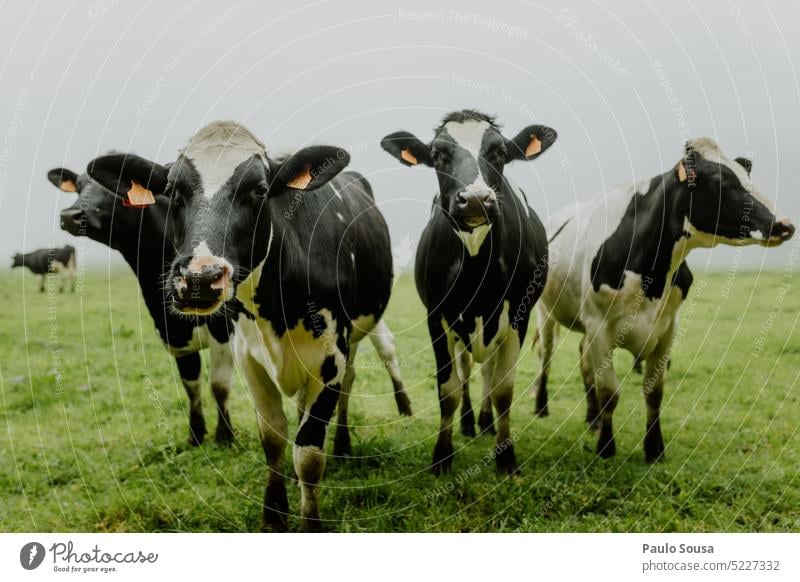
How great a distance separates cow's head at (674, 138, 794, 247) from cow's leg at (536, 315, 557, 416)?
2.21 m

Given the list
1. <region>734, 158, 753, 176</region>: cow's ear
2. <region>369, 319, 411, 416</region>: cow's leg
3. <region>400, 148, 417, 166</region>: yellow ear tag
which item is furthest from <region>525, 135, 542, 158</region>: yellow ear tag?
<region>369, 319, 411, 416</region>: cow's leg

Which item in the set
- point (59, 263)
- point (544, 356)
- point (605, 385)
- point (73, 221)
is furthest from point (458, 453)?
point (59, 263)

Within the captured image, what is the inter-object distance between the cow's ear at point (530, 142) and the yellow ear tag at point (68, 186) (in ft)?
11.0

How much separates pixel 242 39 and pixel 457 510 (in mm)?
3634

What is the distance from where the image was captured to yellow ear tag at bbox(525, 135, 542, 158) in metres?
4.98

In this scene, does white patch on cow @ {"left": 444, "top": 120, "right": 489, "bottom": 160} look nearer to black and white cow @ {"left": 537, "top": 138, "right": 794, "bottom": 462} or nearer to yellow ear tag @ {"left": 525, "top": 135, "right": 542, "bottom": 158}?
yellow ear tag @ {"left": 525, "top": 135, "right": 542, "bottom": 158}

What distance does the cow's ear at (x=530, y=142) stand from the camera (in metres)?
4.93

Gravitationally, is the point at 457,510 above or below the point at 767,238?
below

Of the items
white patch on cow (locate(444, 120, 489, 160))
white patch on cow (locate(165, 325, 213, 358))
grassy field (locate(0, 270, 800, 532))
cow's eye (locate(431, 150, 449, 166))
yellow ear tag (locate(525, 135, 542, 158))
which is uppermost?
white patch on cow (locate(444, 120, 489, 160))

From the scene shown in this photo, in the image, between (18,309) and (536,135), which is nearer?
(536,135)

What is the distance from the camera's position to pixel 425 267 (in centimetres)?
545

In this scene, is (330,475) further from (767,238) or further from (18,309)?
(18,309)

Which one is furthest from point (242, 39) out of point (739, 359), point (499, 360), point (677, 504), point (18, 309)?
point (18, 309)

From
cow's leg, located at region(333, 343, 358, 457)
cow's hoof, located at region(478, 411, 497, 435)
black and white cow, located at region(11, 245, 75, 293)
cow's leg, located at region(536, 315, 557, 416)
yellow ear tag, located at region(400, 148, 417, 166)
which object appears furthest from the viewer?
black and white cow, located at region(11, 245, 75, 293)
